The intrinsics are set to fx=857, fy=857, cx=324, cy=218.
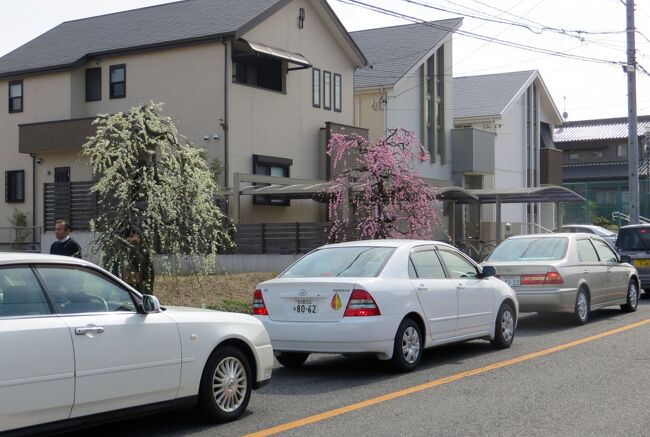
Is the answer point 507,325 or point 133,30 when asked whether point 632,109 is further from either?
point 507,325

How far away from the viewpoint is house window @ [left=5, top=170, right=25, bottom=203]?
2936 cm

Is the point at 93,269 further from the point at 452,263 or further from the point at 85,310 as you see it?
the point at 452,263

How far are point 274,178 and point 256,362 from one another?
1691 centimetres

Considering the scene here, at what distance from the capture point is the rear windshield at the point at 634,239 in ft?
63.5

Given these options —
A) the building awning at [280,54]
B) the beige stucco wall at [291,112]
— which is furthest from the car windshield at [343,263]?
the building awning at [280,54]

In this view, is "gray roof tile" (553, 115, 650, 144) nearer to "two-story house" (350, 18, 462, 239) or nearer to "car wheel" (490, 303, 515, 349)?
"two-story house" (350, 18, 462, 239)

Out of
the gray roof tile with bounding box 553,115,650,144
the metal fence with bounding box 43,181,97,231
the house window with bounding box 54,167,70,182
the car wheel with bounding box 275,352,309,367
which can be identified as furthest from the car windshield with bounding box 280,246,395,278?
the gray roof tile with bounding box 553,115,650,144

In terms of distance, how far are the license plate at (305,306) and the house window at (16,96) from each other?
2283cm

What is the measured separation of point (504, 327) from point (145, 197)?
5377mm

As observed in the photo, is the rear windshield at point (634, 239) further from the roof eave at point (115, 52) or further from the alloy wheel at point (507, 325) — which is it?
the roof eave at point (115, 52)

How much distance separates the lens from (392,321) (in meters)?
9.32

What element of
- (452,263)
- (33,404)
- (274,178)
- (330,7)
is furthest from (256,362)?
(330,7)

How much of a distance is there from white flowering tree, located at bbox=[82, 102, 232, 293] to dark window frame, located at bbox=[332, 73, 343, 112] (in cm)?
1771

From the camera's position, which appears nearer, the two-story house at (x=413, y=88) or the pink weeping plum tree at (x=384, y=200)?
the pink weeping plum tree at (x=384, y=200)
